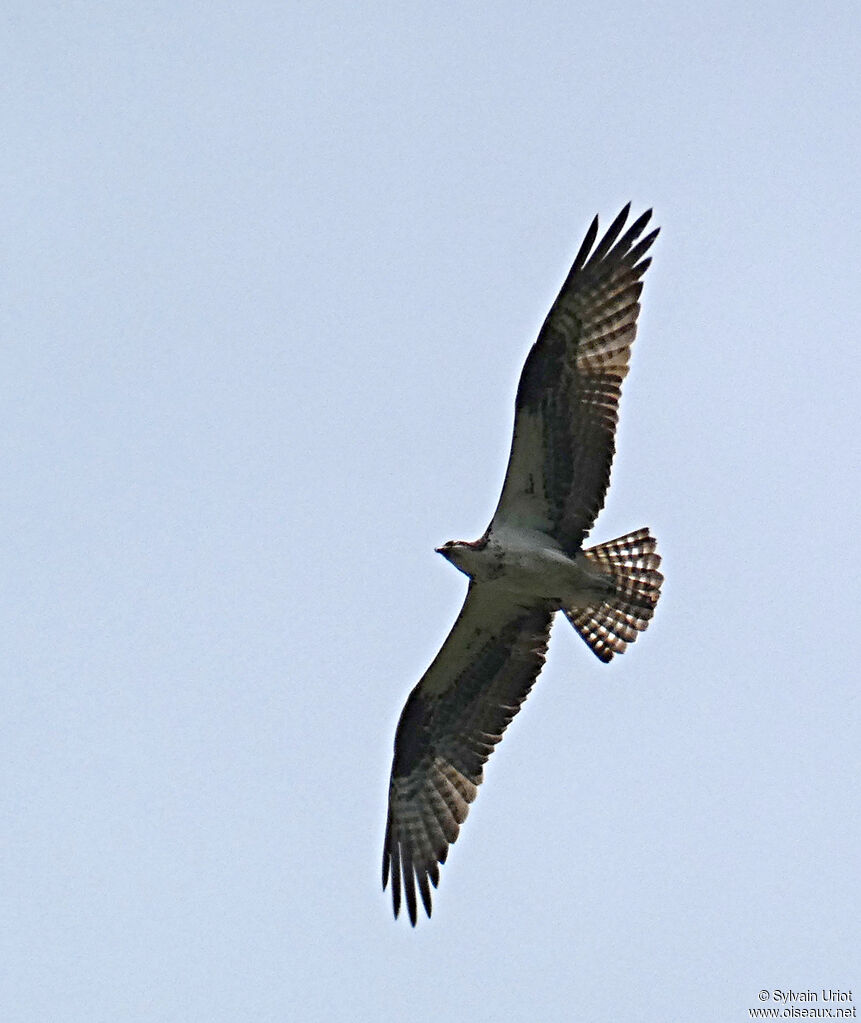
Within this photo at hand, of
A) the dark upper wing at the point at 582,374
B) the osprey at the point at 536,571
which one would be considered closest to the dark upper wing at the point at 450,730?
the osprey at the point at 536,571

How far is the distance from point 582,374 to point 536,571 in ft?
5.34

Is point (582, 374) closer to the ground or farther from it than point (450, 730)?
farther from it

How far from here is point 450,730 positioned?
616 inches

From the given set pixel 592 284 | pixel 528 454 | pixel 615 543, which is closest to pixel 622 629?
pixel 615 543

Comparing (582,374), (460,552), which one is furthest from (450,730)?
(582,374)

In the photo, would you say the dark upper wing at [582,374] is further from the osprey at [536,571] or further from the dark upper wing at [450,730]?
the dark upper wing at [450,730]

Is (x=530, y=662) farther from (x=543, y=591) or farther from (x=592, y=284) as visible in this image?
(x=592, y=284)

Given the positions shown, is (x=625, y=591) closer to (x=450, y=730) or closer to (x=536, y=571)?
(x=536, y=571)

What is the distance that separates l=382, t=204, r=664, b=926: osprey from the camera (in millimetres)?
14211

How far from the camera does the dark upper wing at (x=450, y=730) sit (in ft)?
50.2

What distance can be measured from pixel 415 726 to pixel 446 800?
689mm

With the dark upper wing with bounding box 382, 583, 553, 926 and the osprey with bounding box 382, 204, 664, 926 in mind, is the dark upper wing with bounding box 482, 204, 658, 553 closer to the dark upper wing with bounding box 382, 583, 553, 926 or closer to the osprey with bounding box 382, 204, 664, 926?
the osprey with bounding box 382, 204, 664, 926

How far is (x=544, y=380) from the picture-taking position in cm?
1419

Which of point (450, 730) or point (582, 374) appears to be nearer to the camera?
point (582, 374)
